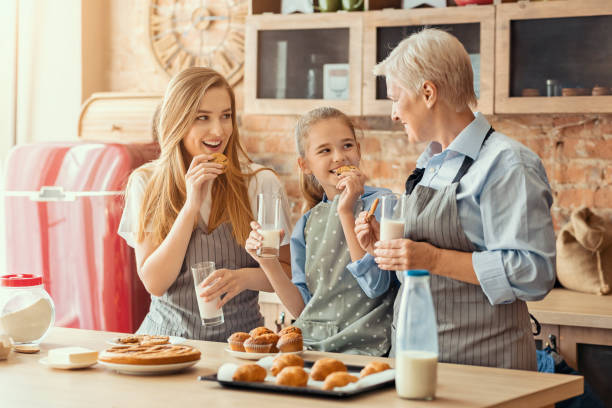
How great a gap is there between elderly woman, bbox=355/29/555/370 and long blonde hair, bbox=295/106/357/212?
1.44 ft

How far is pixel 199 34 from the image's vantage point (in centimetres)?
445

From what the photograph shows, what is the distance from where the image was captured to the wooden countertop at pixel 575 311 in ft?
9.75

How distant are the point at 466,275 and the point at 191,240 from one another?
97 cm

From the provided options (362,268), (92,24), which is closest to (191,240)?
(362,268)

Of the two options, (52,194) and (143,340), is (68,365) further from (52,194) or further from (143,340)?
(52,194)

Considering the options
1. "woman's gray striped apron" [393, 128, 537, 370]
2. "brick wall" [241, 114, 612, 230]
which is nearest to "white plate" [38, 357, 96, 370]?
"woman's gray striped apron" [393, 128, 537, 370]

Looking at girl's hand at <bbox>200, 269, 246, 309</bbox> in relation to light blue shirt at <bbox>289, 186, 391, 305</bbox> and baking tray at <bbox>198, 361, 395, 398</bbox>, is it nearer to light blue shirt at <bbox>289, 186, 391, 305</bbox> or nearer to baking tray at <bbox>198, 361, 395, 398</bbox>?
Result: light blue shirt at <bbox>289, 186, 391, 305</bbox>

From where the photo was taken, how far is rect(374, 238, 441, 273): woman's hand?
1.91 meters

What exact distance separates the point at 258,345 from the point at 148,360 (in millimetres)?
281

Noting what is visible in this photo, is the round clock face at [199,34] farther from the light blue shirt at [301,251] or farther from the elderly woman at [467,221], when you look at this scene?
the elderly woman at [467,221]

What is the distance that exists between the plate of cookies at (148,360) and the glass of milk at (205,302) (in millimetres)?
319

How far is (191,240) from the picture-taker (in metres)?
2.56

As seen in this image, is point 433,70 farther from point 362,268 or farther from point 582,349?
point 582,349

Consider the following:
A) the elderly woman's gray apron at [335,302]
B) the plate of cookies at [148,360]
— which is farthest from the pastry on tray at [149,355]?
the elderly woman's gray apron at [335,302]
